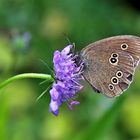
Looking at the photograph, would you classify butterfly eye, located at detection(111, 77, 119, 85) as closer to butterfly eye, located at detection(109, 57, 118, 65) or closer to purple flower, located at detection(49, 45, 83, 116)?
butterfly eye, located at detection(109, 57, 118, 65)

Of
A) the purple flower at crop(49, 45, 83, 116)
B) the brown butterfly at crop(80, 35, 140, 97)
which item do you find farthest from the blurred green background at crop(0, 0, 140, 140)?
the purple flower at crop(49, 45, 83, 116)

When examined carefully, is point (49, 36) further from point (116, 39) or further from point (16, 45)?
point (116, 39)

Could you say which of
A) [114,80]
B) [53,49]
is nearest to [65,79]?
[114,80]

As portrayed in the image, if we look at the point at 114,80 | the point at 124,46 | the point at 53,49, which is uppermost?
the point at 124,46

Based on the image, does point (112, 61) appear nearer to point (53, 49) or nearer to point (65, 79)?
point (65, 79)

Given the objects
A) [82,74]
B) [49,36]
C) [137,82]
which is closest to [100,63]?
[82,74]

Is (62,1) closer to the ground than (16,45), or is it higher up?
closer to the ground
